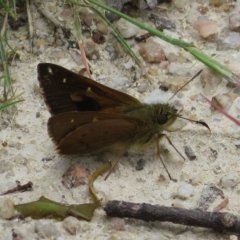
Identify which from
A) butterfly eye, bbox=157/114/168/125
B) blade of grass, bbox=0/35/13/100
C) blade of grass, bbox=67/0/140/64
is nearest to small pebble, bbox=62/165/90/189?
butterfly eye, bbox=157/114/168/125

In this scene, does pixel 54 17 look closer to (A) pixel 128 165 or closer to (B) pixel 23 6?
(B) pixel 23 6

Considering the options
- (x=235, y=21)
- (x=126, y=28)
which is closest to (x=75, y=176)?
(x=126, y=28)

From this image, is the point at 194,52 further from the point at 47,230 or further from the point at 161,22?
the point at 47,230

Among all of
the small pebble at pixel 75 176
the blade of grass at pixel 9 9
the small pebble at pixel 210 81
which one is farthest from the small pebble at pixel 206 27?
the small pebble at pixel 75 176

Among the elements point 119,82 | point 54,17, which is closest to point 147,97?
point 119,82

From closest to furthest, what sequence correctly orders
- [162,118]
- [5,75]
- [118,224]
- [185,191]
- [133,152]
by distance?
[118,224] < [185,191] < [162,118] < [133,152] < [5,75]

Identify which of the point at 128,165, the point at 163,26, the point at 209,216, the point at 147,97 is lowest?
the point at 209,216
